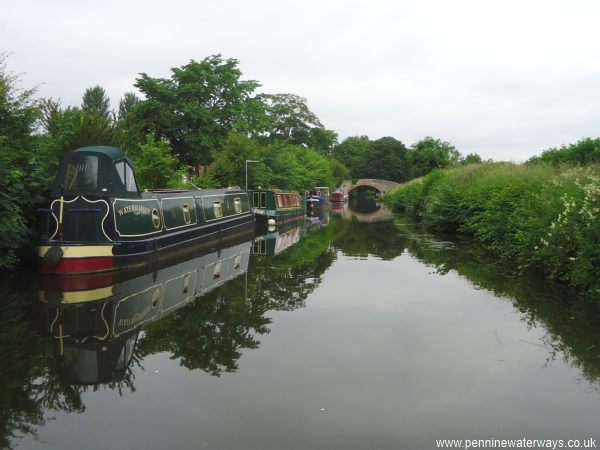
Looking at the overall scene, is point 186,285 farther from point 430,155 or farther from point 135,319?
point 430,155

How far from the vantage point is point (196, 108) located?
32781 millimetres

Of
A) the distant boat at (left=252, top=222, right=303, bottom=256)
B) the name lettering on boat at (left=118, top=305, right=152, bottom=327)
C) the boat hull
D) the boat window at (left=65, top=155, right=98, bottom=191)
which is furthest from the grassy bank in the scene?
the boat window at (left=65, top=155, right=98, bottom=191)

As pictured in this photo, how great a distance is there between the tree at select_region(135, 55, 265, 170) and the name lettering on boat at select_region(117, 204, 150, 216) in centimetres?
1978

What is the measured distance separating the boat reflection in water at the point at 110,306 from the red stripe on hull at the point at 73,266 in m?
0.15

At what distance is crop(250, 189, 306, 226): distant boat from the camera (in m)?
28.2

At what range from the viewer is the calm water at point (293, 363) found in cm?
438

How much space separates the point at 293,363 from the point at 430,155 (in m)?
61.6

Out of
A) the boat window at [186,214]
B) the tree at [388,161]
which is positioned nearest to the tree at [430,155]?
the tree at [388,161]

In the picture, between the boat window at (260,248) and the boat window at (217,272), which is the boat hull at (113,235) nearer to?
the boat window at (217,272)

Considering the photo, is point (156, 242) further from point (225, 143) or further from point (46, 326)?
point (225, 143)

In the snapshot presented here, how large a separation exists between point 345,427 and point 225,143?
97.1 ft

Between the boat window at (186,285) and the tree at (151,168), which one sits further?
the tree at (151,168)

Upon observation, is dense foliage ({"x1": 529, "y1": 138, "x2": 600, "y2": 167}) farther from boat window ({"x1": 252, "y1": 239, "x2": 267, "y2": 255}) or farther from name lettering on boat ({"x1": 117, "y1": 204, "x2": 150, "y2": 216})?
name lettering on boat ({"x1": 117, "y1": 204, "x2": 150, "y2": 216})

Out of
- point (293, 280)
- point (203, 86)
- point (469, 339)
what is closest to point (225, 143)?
point (203, 86)
